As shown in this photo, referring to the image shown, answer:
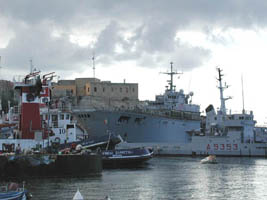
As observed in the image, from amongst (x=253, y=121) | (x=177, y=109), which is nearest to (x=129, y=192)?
(x=253, y=121)

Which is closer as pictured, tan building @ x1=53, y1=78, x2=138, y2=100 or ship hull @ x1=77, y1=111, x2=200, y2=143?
ship hull @ x1=77, y1=111, x2=200, y2=143

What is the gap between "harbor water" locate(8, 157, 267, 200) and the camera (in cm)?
2719

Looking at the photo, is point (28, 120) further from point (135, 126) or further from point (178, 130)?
point (178, 130)

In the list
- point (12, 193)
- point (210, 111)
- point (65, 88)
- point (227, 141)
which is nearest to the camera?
point (12, 193)

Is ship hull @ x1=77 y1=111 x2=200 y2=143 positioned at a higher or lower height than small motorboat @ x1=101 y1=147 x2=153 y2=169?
higher

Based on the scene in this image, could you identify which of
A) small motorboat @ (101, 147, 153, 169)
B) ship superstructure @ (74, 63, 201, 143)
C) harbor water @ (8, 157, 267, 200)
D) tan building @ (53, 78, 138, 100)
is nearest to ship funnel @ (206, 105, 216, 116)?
ship superstructure @ (74, 63, 201, 143)

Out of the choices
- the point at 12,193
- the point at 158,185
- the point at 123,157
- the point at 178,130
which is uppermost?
the point at 178,130

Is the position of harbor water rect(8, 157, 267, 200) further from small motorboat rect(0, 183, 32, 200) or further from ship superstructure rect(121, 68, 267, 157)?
ship superstructure rect(121, 68, 267, 157)

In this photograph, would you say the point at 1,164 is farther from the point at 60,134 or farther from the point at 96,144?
the point at 96,144

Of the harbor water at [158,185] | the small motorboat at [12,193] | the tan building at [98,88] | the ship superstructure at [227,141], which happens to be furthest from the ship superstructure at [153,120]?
the small motorboat at [12,193]

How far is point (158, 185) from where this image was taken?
3216cm

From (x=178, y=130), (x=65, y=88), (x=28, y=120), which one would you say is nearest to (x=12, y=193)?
(x=28, y=120)

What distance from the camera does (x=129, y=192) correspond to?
1113 inches

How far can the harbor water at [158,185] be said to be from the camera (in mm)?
27188
